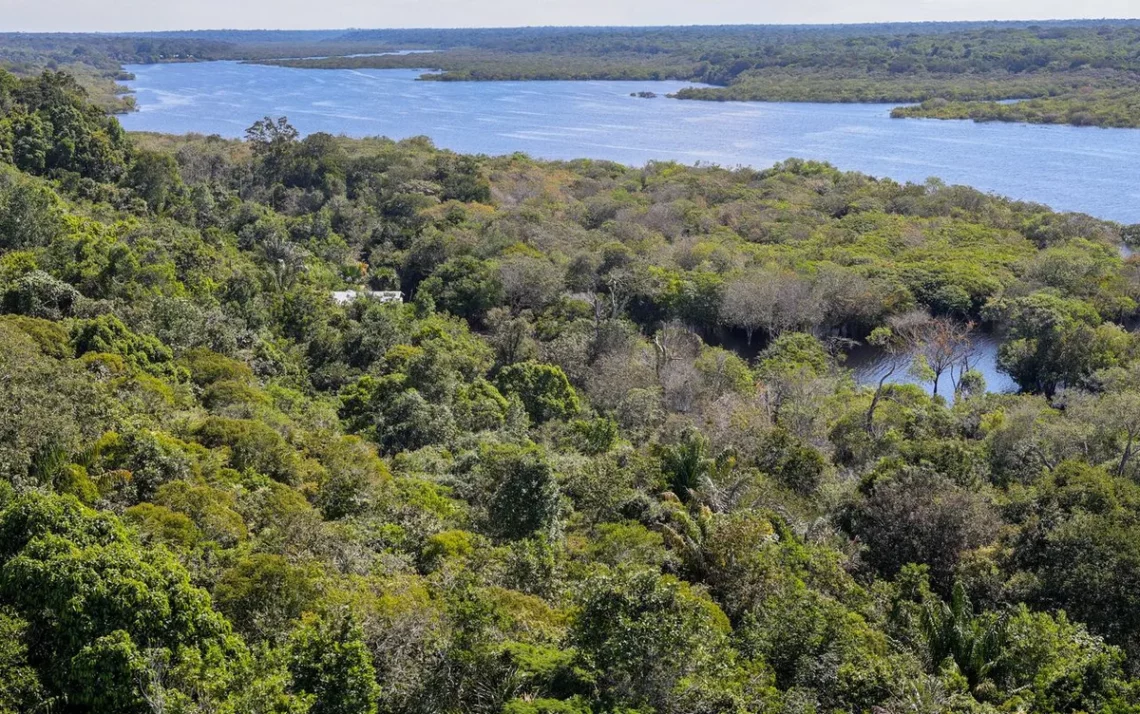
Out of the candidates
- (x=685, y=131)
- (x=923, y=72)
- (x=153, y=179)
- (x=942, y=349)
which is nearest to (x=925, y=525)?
(x=942, y=349)

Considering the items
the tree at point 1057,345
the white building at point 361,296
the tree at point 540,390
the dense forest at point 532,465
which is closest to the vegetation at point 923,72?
the dense forest at point 532,465

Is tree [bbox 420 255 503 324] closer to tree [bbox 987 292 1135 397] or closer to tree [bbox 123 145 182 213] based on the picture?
tree [bbox 123 145 182 213]

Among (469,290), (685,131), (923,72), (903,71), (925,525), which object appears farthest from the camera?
(903,71)

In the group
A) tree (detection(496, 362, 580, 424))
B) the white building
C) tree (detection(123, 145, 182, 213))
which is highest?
tree (detection(123, 145, 182, 213))

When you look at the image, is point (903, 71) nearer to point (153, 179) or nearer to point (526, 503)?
point (153, 179)

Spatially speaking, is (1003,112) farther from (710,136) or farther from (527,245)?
(527,245)

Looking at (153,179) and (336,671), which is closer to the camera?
(336,671)

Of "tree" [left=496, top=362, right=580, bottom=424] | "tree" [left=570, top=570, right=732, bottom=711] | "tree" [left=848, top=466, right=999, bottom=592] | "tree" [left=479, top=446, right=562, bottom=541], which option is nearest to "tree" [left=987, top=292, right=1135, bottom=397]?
"tree" [left=848, top=466, right=999, bottom=592]
